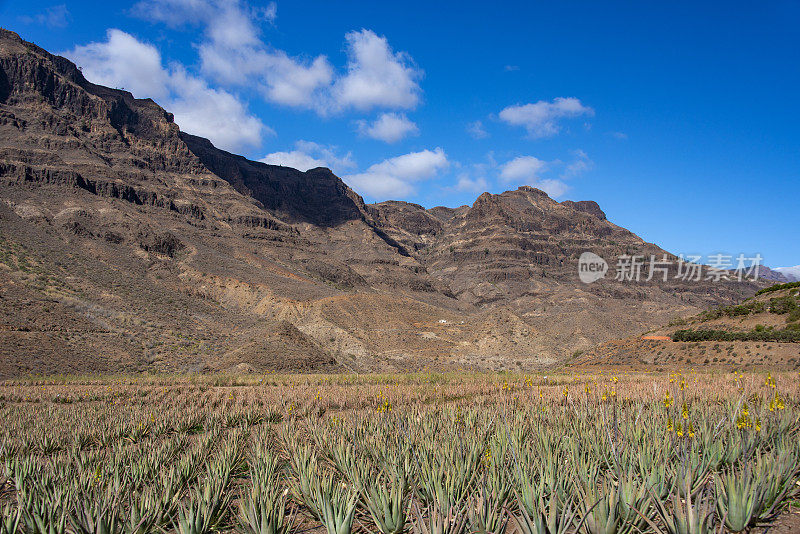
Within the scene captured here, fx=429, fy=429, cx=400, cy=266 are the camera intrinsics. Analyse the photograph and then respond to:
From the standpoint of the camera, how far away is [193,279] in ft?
193

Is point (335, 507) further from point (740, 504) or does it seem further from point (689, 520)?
point (740, 504)

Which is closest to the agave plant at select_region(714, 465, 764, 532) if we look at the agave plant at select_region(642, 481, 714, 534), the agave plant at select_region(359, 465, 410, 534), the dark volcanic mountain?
the agave plant at select_region(642, 481, 714, 534)

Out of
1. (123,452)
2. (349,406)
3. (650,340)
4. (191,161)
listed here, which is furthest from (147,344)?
(191,161)

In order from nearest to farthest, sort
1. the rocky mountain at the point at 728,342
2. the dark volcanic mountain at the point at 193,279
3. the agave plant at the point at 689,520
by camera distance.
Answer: the agave plant at the point at 689,520 → the rocky mountain at the point at 728,342 → the dark volcanic mountain at the point at 193,279

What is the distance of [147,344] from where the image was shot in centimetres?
3616

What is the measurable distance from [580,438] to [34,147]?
102m

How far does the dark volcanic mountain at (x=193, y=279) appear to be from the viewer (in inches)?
1401

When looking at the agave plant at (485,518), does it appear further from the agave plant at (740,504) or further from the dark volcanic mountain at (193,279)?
the dark volcanic mountain at (193,279)

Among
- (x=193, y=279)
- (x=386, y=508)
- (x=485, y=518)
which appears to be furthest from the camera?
(x=193, y=279)

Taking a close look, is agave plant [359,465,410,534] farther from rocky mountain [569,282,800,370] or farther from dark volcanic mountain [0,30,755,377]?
dark volcanic mountain [0,30,755,377]

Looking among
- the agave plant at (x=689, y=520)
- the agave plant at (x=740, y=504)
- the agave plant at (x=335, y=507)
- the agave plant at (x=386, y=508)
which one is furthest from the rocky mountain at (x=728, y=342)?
A: the agave plant at (x=335, y=507)

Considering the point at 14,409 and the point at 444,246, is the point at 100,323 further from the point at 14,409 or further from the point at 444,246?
the point at 444,246

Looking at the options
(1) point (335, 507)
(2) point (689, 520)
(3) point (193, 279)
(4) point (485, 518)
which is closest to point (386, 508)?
(1) point (335, 507)

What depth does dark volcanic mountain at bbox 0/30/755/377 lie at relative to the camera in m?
35.6
